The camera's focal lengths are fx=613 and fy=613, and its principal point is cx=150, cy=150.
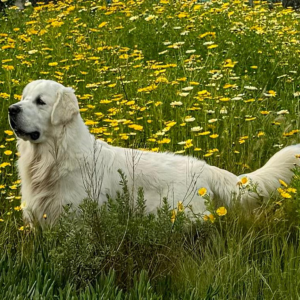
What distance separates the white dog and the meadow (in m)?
0.15

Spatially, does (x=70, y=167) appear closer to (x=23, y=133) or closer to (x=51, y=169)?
(x=51, y=169)

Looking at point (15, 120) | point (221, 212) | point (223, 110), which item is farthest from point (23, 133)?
point (223, 110)

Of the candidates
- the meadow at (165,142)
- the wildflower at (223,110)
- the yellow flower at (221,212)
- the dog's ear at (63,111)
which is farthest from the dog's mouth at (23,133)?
the wildflower at (223,110)

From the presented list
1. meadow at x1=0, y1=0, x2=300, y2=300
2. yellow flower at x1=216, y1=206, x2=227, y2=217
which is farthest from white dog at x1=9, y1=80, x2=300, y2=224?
yellow flower at x1=216, y1=206, x2=227, y2=217

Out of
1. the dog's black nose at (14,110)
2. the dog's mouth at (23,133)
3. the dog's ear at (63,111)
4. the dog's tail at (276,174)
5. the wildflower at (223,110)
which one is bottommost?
the dog's tail at (276,174)

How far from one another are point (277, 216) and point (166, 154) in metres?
1.09

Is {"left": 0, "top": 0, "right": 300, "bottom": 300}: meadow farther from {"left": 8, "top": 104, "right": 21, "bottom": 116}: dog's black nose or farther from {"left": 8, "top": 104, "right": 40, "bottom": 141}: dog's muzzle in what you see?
{"left": 8, "top": 104, "right": 21, "bottom": 116}: dog's black nose

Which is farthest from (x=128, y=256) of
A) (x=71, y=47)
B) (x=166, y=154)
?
(x=71, y=47)

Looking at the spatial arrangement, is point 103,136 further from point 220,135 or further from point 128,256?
point 128,256

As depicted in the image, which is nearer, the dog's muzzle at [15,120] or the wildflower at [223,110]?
the dog's muzzle at [15,120]

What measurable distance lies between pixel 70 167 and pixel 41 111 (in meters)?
0.44

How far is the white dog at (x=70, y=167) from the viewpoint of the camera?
4.17m

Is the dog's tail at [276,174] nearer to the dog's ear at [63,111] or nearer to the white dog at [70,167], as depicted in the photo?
the white dog at [70,167]

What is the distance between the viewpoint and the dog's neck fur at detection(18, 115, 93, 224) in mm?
4188
